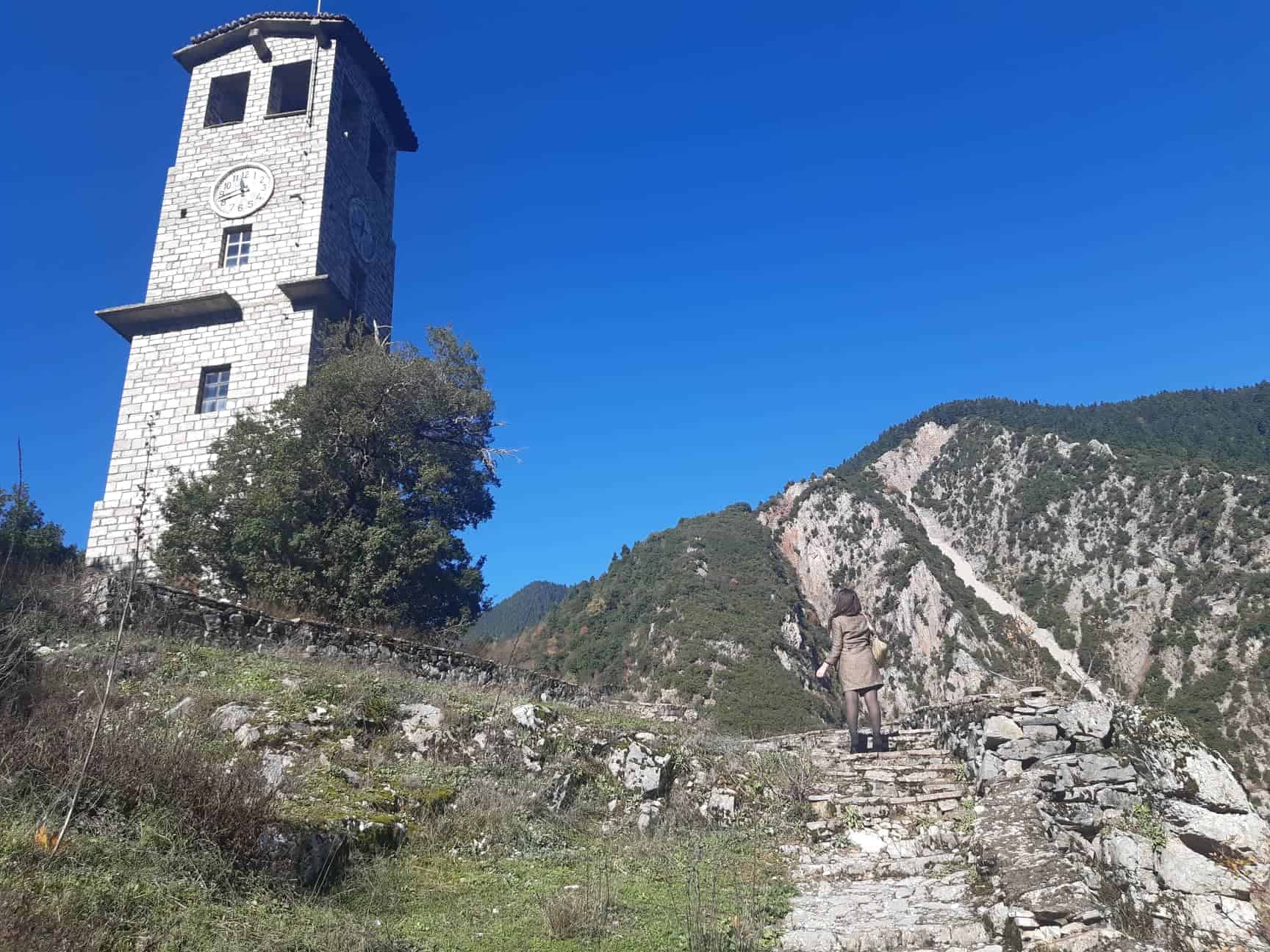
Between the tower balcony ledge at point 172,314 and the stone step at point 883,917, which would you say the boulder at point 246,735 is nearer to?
the stone step at point 883,917

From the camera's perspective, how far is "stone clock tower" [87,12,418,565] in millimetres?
23328

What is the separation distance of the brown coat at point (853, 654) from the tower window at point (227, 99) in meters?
25.6

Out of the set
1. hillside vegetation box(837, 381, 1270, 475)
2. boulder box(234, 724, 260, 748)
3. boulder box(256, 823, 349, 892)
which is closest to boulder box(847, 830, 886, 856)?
boulder box(256, 823, 349, 892)

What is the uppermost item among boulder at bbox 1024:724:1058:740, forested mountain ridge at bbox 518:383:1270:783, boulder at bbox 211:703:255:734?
forested mountain ridge at bbox 518:383:1270:783

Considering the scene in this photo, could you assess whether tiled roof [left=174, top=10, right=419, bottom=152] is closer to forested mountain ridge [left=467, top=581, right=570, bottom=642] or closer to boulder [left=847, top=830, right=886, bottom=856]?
boulder [left=847, top=830, right=886, bottom=856]

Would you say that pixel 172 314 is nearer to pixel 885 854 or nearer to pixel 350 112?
pixel 350 112

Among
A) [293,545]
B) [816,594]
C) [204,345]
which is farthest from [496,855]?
[816,594]

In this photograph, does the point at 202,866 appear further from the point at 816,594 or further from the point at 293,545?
the point at 816,594

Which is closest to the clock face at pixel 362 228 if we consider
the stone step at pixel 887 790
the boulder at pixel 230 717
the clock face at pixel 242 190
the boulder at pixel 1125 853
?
the clock face at pixel 242 190

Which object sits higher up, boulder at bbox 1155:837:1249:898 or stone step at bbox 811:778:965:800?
stone step at bbox 811:778:965:800

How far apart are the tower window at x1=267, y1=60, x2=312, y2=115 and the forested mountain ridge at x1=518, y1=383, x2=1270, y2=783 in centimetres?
2720

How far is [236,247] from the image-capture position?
25250mm

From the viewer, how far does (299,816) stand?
7.07m

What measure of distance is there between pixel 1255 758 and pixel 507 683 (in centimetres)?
4151
